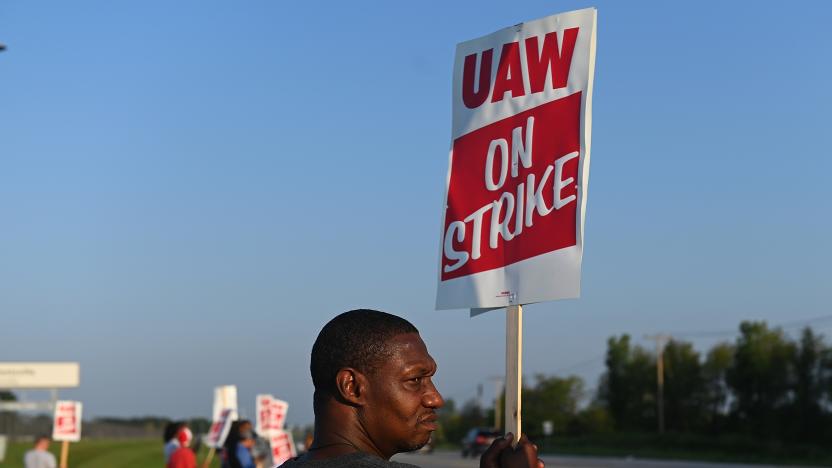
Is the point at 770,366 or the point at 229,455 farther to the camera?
the point at 770,366

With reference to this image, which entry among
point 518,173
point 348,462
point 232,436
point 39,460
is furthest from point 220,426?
point 348,462

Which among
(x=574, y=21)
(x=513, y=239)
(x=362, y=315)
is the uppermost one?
(x=574, y=21)

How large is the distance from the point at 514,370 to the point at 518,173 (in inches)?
29.5

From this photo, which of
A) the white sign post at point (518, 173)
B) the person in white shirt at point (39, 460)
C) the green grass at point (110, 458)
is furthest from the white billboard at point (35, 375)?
the white sign post at point (518, 173)

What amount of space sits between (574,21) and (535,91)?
0.97 feet

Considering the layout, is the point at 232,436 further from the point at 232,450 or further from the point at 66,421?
the point at 66,421

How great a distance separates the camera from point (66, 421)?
2567cm

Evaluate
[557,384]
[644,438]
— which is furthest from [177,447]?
[557,384]

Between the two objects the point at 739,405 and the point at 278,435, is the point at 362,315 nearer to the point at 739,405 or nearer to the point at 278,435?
the point at 278,435

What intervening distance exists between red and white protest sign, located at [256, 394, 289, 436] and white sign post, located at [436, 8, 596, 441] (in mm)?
20682

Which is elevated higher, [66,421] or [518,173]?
[518,173]

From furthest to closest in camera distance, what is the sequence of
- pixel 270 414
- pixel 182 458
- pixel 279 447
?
1. pixel 270 414
2. pixel 279 447
3. pixel 182 458

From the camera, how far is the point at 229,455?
1444 cm

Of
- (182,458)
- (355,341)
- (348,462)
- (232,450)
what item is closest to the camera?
(348,462)
